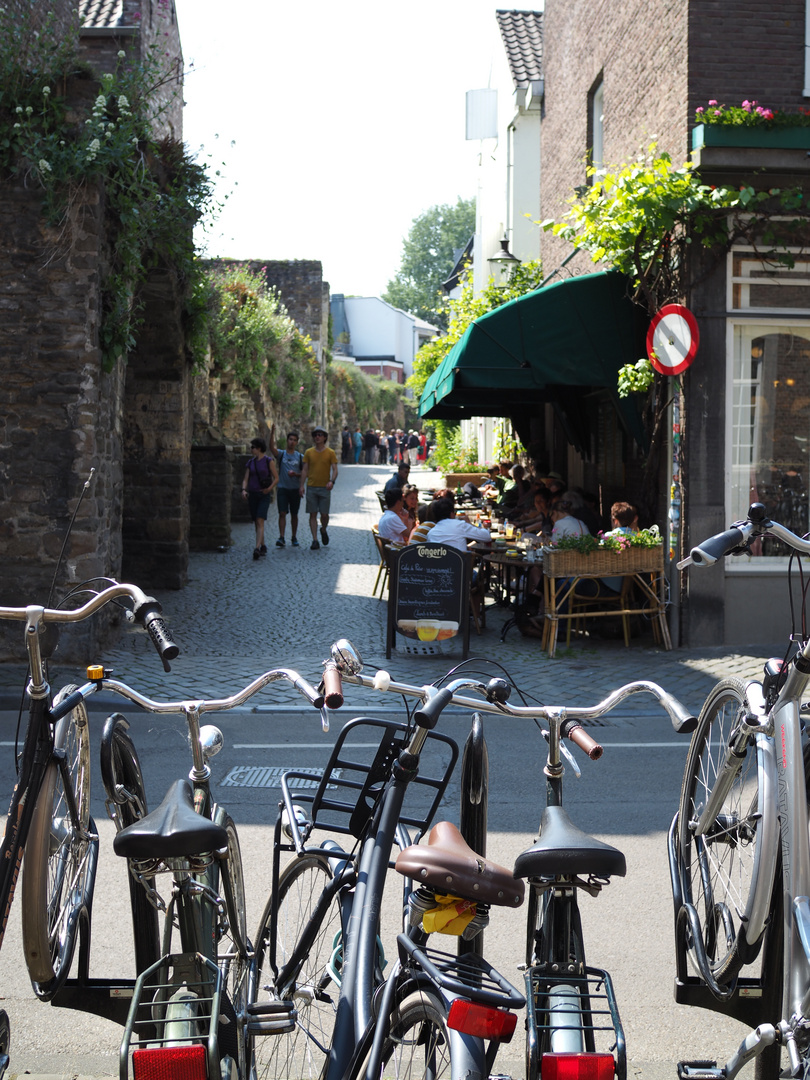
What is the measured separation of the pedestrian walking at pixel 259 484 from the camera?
15742mm

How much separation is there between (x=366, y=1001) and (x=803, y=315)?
29.9 ft

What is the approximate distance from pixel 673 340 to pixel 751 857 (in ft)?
23.8

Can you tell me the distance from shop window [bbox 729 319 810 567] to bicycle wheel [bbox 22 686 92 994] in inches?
312

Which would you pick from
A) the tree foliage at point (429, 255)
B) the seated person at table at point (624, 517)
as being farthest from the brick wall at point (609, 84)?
the tree foliage at point (429, 255)

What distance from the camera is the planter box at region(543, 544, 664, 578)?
9.45 meters

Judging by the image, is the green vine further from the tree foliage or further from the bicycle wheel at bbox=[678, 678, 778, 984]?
the tree foliage

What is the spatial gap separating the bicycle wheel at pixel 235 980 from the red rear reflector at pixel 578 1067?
0.67 metres

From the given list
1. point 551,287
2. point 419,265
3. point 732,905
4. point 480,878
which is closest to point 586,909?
point 732,905

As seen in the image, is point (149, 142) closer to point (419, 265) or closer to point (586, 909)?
point (586, 909)

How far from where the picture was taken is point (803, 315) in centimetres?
993

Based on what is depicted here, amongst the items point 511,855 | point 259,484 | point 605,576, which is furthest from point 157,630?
point 259,484

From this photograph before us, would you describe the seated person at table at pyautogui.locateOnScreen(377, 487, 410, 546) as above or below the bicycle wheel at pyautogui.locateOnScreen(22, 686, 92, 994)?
above

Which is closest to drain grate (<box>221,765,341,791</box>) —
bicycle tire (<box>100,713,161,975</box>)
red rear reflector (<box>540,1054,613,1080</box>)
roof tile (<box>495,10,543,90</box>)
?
bicycle tire (<box>100,713,161,975</box>)

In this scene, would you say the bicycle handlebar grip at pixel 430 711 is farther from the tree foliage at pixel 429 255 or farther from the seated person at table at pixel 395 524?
the tree foliage at pixel 429 255
